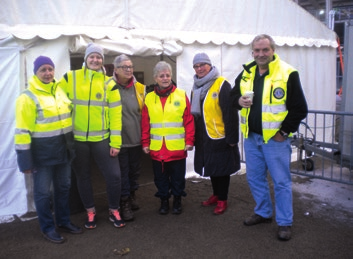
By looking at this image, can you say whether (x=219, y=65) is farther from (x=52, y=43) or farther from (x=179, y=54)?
(x=52, y=43)

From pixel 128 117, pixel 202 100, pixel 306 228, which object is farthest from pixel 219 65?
pixel 306 228

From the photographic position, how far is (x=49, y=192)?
12.1 ft

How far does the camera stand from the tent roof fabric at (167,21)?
4414 mm

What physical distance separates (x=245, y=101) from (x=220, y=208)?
5.04 ft

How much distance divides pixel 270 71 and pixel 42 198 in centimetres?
258

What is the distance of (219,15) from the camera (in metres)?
6.20

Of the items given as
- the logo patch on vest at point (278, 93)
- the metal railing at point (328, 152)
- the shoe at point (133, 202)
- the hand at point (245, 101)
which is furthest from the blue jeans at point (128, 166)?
the metal railing at point (328, 152)

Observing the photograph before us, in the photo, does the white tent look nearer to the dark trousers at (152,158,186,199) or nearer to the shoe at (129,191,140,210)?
the shoe at (129,191,140,210)

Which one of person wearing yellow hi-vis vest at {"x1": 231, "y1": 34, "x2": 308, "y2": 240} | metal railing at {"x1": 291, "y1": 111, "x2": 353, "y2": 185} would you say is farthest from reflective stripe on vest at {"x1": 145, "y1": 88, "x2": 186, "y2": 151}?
metal railing at {"x1": 291, "y1": 111, "x2": 353, "y2": 185}

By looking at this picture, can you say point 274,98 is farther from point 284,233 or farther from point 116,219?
point 116,219

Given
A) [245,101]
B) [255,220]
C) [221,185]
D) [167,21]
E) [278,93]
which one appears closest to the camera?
[278,93]

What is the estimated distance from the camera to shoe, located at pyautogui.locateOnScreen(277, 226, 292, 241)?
11.9ft

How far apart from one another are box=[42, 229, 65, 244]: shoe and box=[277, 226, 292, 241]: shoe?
223 cm

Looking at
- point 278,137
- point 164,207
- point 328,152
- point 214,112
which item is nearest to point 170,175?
point 164,207
